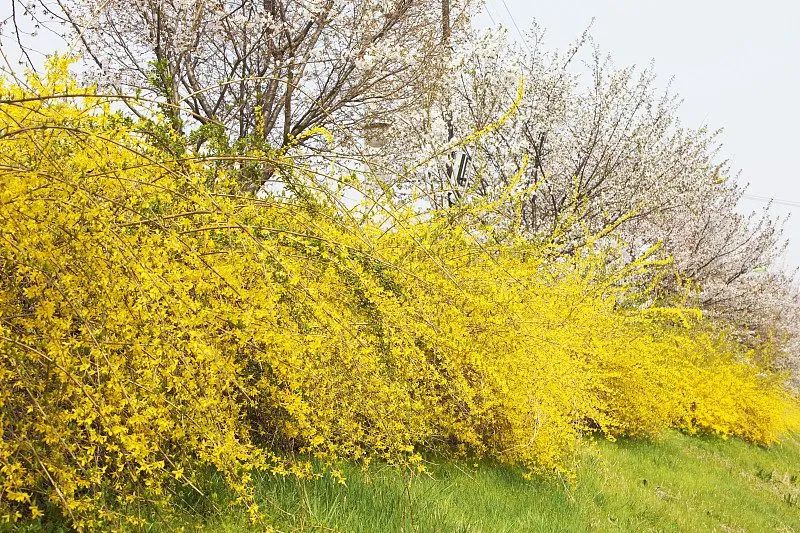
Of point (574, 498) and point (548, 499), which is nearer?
point (548, 499)

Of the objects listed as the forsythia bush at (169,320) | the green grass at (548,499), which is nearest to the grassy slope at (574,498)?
the green grass at (548,499)

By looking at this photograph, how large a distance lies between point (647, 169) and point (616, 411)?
5.14 meters

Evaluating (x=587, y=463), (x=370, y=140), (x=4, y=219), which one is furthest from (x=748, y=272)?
(x=4, y=219)

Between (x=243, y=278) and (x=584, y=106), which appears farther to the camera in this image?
(x=584, y=106)

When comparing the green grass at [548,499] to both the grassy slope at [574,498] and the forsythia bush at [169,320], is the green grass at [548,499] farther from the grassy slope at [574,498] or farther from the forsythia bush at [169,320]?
the forsythia bush at [169,320]

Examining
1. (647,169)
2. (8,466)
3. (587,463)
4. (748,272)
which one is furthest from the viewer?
(748,272)

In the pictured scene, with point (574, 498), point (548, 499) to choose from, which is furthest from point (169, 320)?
A: point (574, 498)

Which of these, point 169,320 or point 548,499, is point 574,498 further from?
point 169,320

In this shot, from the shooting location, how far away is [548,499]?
396cm

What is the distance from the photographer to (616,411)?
7355 millimetres

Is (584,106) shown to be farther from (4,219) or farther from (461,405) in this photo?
(4,219)

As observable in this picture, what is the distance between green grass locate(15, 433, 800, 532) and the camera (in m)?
2.44

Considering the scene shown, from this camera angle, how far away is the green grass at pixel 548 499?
8.00 feet

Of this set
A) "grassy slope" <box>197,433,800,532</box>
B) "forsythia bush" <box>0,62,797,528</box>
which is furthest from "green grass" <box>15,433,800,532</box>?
"forsythia bush" <box>0,62,797,528</box>
